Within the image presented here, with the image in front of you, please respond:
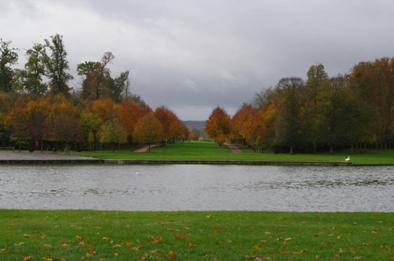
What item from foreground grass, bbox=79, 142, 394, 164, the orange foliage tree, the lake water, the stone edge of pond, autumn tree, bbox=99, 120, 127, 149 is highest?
the orange foliage tree

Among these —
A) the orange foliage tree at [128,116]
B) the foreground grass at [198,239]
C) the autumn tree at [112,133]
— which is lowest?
the foreground grass at [198,239]

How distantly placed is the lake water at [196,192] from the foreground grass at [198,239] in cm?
1185

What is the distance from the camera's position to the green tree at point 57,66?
400 ft

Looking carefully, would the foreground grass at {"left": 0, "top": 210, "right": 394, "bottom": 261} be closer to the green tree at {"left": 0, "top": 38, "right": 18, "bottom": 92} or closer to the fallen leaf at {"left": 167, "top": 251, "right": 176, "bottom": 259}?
the fallen leaf at {"left": 167, "top": 251, "right": 176, "bottom": 259}

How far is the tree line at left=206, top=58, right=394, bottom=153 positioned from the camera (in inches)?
3851

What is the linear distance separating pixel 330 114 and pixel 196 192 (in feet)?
213

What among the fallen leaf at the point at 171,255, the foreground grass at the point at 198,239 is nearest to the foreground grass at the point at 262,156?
the foreground grass at the point at 198,239

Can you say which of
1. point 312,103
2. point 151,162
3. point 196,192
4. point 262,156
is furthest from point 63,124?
point 196,192

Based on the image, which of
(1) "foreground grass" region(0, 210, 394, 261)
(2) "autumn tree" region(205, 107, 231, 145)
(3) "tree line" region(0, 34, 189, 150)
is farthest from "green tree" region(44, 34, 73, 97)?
(1) "foreground grass" region(0, 210, 394, 261)

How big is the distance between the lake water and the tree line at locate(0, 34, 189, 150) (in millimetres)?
46586

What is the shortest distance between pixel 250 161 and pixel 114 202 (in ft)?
149

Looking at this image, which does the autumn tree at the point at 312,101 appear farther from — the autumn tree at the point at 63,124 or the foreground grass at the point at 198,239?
the foreground grass at the point at 198,239

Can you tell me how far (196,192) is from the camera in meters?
38.5

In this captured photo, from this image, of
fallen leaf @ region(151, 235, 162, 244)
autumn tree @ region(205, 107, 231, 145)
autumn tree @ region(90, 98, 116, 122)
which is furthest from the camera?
autumn tree @ region(205, 107, 231, 145)
